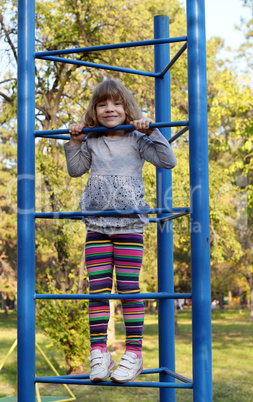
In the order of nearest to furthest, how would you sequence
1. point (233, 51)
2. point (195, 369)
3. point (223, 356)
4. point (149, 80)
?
point (195, 369)
point (149, 80)
point (223, 356)
point (233, 51)

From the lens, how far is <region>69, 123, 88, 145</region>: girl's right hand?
212 centimetres

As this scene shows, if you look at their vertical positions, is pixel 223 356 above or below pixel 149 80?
below

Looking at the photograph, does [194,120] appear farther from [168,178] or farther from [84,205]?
[168,178]

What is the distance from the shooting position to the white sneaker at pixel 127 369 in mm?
1892

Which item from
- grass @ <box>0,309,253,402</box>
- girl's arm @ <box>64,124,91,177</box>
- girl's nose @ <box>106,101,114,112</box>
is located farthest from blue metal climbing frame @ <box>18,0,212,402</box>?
grass @ <box>0,309,253,402</box>

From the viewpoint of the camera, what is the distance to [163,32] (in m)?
2.86

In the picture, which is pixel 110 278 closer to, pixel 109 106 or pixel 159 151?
pixel 159 151

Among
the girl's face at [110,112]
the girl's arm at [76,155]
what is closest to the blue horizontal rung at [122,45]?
the girl's face at [110,112]

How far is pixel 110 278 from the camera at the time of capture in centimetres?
214

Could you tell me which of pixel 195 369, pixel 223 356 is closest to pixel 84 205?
pixel 195 369

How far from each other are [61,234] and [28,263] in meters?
5.84

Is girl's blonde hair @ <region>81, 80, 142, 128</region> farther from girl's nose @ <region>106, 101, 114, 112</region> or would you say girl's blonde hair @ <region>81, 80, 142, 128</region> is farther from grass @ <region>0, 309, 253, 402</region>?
grass @ <region>0, 309, 253, 402</region>

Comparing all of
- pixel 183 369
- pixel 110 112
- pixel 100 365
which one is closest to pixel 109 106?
pixel 110 112

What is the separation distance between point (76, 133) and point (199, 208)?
63 cm
